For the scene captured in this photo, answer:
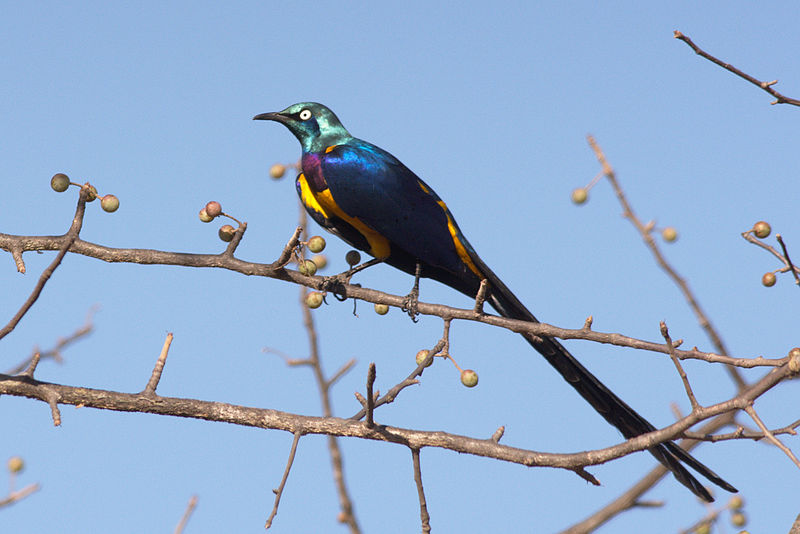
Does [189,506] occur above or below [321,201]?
below

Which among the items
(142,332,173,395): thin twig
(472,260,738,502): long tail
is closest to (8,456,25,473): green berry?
(142,332,173,395): thin twig

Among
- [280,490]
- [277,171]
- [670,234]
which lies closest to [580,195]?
[670,234]

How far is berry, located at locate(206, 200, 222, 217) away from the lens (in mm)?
3328

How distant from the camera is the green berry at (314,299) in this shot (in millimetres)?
3801

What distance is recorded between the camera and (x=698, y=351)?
8.77 feet

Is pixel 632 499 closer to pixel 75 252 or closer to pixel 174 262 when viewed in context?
pixel 174 262

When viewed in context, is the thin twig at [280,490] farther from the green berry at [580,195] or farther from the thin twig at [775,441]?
the green berry at [580,195]

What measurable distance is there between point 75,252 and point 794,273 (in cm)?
255

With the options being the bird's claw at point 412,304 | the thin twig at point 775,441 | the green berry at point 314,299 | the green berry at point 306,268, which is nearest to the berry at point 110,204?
the green berry at point 306,268

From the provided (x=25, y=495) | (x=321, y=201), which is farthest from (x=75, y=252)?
(x=321, y=201)

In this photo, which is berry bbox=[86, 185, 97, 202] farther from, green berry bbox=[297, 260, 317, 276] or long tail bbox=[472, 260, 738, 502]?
long tail bbox=[472, 260, 738, 502]

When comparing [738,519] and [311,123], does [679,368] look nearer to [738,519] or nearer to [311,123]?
[738,519]

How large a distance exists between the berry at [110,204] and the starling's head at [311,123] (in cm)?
183

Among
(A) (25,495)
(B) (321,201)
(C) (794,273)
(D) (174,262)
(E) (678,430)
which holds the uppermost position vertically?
(B) (321,201)
